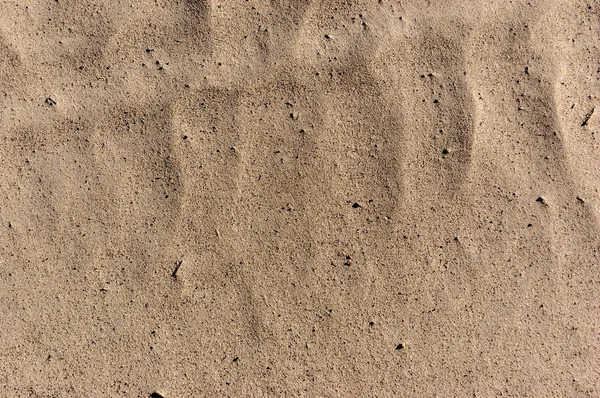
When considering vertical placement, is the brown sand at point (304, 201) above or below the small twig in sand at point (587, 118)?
below

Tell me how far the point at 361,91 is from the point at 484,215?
0.60 metres

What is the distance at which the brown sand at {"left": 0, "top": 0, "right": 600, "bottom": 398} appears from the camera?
1.44 m

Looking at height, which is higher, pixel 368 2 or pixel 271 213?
pixel 368 2

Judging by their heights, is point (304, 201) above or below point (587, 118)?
below

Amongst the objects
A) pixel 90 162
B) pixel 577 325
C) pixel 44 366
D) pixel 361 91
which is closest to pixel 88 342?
pixel 44 366

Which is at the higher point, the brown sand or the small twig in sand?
the small twig in sand

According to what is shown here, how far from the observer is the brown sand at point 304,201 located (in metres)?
1.44

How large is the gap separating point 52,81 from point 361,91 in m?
1.07

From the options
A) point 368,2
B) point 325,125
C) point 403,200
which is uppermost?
point 368,2

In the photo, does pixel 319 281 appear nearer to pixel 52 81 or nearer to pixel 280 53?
pixel 280 53

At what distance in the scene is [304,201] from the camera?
145 centimetres

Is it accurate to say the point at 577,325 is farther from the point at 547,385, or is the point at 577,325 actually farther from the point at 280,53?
the point at 280,53

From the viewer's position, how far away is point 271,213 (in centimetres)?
145

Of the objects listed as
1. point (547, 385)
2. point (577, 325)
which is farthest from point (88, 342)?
point (577, 325)
